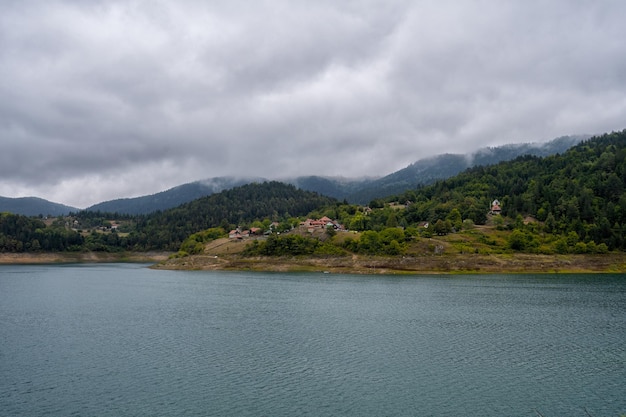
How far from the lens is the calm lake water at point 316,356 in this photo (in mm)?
22922

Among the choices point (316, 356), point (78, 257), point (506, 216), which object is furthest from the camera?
point (78, 257)

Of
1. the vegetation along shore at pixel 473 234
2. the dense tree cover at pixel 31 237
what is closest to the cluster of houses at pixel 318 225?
the vegetation along shore at pixel 473 234

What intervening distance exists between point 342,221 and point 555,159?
8153 cm

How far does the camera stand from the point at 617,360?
98.9ft

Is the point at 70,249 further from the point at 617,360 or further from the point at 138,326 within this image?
the point at 617,360

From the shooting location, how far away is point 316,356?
31.4 metres

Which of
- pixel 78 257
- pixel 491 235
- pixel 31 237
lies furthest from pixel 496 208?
pixel 31 237

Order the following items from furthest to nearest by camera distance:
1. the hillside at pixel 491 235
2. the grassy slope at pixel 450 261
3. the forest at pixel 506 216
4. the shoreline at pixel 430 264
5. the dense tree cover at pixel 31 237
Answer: the dense tree cover at pixel 31 237
the forest at pixel 506 216
the hillside at pixel 491 235
the grassy slope at pixel 450 261
the shoreline at pixel 430 264

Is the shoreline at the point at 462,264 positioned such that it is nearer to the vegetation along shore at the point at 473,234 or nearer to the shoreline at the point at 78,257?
the vegetation along shore at the point at 473,234

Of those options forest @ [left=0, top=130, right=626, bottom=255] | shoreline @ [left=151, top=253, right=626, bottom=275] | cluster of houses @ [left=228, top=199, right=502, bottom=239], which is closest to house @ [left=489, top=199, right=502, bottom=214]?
cluster of houses @ [left=228, top=199, right=502, bottom=239]

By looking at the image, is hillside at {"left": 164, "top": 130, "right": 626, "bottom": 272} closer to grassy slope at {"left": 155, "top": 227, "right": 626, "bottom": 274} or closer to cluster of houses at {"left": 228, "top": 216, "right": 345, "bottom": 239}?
grassy slope at {"left": 155, "top": 227, "right": 626, "bottom": 274}

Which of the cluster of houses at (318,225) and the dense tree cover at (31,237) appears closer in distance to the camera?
the cluster of houses at (318,225)

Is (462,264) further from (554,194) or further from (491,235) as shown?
(554,194)

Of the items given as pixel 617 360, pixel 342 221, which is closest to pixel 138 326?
pixel 617 360
